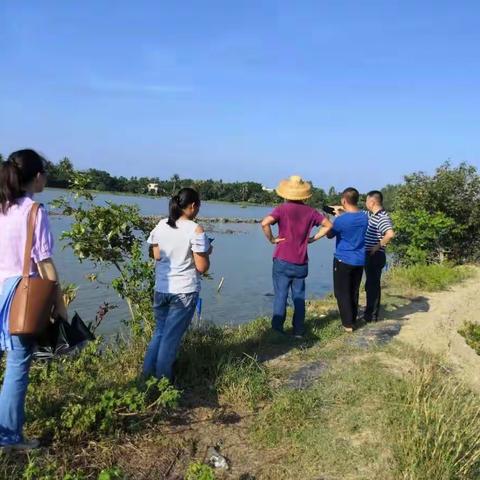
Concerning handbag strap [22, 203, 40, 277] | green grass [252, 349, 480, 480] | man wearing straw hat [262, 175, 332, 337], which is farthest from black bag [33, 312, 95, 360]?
man wearing straw hat [262, 175, 332, 337]

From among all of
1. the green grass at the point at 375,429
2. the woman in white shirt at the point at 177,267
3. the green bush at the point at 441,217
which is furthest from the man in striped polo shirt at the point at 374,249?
the green bush at the point at 441,217

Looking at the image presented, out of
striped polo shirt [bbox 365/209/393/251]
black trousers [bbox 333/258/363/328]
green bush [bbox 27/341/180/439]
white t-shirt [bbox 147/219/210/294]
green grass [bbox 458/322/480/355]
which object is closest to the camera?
green bush [bbox 27/341/180/439]

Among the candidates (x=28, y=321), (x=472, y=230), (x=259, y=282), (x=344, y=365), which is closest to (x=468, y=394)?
(x=344, y=365)

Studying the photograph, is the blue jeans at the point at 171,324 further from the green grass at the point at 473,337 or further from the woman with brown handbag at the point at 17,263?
the green grass at the point at 473,337

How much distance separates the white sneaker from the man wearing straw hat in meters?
3.25

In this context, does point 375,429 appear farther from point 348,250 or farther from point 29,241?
point 348,250

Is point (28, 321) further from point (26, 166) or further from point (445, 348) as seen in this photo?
point (445, 348)

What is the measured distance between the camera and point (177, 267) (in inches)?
156

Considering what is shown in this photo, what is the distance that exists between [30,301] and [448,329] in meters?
6.04

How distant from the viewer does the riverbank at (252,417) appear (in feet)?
10.0

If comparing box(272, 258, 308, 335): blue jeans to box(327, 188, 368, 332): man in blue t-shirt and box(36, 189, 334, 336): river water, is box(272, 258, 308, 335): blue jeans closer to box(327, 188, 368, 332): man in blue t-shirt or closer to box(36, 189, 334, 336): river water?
box(327, 188, 368, 332): man in blue t-shirt

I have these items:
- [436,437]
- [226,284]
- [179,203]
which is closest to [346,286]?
[179,203]

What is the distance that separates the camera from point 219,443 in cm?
349

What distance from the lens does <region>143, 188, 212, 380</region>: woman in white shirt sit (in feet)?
12.9
